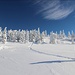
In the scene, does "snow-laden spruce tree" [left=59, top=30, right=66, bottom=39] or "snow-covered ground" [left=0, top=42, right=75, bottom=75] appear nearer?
"snow-covered ground" [left=0, top=42, right=75, bottom=75]

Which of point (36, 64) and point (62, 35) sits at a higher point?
point (62, 35)

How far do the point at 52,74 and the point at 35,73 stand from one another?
59.8 inches

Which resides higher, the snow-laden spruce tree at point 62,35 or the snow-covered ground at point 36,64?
the snow-laden spruce tree at point 62,35

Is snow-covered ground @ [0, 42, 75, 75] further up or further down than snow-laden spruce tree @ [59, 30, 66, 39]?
further down

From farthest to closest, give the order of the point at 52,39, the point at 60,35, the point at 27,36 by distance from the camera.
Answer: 1. the point at 60,35
2. the point at 27,36
3. the point at 52,39

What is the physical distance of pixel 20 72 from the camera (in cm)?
1313

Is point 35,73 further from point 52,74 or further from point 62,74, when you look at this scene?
point 62,74

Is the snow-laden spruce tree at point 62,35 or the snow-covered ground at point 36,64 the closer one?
the snow-covered ground at point 36,64

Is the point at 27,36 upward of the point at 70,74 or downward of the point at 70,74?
upward

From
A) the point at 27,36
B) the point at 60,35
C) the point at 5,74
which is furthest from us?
the point at 60,35

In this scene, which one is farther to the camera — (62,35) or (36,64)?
(62,35)

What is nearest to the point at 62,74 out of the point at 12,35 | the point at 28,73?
the point at 28,73

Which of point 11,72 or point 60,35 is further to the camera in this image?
point 60,35

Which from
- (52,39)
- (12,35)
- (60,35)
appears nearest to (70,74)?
(52,39)
